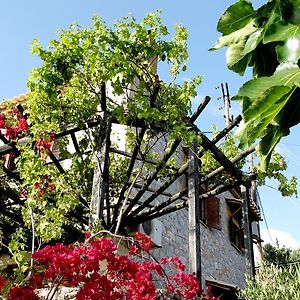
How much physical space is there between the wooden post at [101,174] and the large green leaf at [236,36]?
14.2 ft

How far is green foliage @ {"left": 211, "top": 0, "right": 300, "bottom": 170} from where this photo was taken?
945 millimetres

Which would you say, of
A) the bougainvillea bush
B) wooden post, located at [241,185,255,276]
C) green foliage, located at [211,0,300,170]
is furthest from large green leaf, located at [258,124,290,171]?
wooden post, located at [241,185,255,276]

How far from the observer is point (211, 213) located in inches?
499

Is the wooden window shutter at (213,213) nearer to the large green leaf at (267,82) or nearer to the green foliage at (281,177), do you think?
the green foliage at (281,177)

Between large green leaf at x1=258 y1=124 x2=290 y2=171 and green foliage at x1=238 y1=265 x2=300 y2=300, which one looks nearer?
large green leaf at x1=258 y1=124 x2=290 y2=171

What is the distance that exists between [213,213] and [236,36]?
38.7 feet

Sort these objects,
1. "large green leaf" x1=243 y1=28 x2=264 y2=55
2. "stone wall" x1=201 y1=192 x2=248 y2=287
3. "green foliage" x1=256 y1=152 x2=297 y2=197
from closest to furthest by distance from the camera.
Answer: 1. "large green leaf" x1=243 y1=28 x2=264 y2=55
2. "green foliage" x1=256 y1=152 x2=297 y2=197
3. "stone wall" x1=201 y1=192 x2=248 y2=287

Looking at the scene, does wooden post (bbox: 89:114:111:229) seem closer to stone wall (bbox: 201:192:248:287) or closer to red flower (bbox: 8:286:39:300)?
red flower (bbox: 8:286:39:300)

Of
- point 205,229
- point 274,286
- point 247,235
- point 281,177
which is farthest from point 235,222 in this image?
point 274,286

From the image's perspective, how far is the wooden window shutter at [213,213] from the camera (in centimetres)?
1238

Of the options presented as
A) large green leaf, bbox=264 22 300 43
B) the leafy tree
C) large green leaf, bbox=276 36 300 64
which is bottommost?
large green leaf, bbox=276 36 300 64

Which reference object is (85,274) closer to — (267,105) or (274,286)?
(274,286)

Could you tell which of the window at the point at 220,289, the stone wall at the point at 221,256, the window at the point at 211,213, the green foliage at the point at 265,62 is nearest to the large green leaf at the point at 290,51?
the green foliage at the point at 265,62

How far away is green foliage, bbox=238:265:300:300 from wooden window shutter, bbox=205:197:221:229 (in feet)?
18.8
